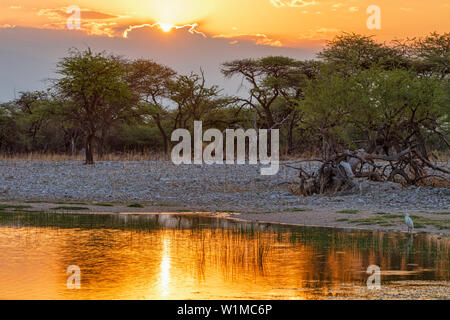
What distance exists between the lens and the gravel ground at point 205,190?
2577 centimetres

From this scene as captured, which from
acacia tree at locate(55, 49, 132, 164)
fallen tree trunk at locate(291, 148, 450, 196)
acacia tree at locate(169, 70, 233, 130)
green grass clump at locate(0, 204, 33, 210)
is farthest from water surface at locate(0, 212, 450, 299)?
acacia tree at locate(169, 70, 233, 130)

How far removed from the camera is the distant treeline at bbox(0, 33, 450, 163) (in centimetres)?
3161

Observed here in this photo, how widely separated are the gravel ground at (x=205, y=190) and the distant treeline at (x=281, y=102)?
341 centimetres

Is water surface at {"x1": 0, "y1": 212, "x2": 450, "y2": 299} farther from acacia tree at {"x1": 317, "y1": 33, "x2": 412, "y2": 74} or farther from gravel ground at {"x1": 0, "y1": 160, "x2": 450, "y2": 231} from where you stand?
acacia tree at {"x1": 317, "y1": 33, "x2": 412, "y2": 74}

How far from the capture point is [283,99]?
64.8 m

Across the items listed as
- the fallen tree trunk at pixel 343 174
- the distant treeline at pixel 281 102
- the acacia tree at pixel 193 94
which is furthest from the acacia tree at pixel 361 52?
the fallen tree trunk at pixel 343 174

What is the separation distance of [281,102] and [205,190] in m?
34.4

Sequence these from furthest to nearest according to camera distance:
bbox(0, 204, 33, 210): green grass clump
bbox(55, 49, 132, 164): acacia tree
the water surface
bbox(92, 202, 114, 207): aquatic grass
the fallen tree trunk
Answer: bbox(55, 49, 132, 164): acacia tree < the fallen tree trunk < bbox(92, 202, 114, 207): aquatic grass < bbox(0, 204, 33, 210): green grass clump < the water surface

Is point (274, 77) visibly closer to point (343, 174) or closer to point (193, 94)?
point (193, 94)

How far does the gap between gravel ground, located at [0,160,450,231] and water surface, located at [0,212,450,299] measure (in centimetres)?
422

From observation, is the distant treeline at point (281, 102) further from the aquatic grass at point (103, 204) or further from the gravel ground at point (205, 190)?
the aquatic grass at point (103, 204)
